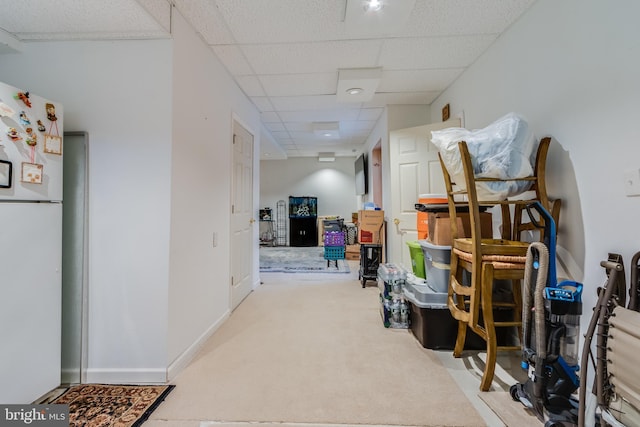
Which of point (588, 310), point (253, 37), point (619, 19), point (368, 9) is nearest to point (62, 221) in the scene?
point (253, 37)

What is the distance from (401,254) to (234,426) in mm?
2636

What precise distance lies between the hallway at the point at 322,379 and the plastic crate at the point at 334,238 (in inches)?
92.2

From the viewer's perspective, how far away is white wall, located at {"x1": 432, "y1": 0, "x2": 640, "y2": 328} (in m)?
1.28

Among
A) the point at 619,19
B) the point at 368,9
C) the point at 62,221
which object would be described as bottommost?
the point at 62,221

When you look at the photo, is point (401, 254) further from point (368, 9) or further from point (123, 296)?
point (123, 296)

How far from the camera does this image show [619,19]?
→ 1299 mm

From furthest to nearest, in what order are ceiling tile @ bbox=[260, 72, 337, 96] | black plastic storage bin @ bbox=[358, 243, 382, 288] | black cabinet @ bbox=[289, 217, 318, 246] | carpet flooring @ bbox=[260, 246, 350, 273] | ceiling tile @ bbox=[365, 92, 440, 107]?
1. black cabinet @ bbox=[289, 217, 318, 246]
2. carpet flooring @ bbox=[260, 246, 350, 273]
3. black plastic storage bin @ bbox=[358, 243, 382, 288]
4. ceiling tile @ bbox=[365, 92, 440, 107]
5. ceiling tile @ bbox=[260, 72, 337, 96]

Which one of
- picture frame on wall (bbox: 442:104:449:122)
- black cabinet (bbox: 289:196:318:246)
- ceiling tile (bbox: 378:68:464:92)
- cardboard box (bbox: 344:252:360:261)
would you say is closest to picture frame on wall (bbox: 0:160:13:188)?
ceiling tile (bbox: 378:68:464:92)

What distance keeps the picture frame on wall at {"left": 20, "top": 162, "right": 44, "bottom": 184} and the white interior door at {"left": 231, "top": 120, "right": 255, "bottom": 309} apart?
5.12 ft

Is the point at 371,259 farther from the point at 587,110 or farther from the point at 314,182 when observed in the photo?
the point at 314,182

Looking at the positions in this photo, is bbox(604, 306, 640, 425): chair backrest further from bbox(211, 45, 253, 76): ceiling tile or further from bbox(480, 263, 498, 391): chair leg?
bbox(211, 45, 253, 76): ceiling tile

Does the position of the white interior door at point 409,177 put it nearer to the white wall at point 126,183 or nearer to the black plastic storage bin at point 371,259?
the black plastic storage bin at point 371,259

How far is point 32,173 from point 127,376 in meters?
1.37

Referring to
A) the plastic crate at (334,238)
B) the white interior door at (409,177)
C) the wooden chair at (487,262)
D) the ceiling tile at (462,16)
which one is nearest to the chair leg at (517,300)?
the wooden chair at (487,262)
